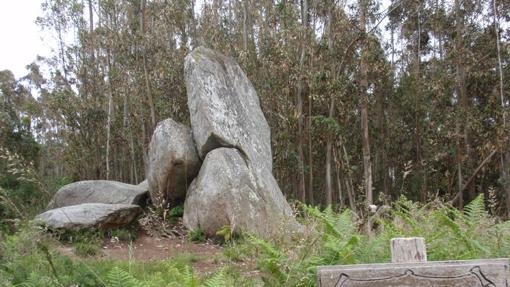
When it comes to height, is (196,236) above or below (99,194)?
below

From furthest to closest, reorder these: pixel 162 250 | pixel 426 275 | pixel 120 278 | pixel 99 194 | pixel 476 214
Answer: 1. pixel 99 194
2. pixel 162 250
3. pixel 476 214
4. pixel 120 278
5. pixel 426 275

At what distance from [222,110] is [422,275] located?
806cm

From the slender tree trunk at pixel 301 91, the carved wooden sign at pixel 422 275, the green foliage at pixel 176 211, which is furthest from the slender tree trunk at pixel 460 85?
the carved wooden sign at pixel 422 275

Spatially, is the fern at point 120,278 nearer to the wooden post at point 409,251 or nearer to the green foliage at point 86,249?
the wooden post at point 409,251

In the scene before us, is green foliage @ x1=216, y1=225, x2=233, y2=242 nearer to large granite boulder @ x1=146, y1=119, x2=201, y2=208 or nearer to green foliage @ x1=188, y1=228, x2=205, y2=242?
green foliage @ x1=188, y1=228, x2=205, y2=242

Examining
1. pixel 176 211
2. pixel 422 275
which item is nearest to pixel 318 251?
pixel 422 275

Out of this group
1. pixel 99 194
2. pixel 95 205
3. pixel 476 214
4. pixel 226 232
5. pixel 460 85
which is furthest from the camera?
pixel 460 85

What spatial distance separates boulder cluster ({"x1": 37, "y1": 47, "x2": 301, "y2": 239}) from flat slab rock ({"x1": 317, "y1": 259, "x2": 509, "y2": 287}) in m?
5.96

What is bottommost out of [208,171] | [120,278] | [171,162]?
[120,278]

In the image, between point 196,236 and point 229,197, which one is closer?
point 229,197

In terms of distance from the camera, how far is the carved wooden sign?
83.8 inches

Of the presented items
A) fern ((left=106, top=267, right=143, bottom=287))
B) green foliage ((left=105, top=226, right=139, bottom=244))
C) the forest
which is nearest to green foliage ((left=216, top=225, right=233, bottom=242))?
the forest

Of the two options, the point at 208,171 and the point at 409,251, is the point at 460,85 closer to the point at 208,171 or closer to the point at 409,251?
the point at 208,171

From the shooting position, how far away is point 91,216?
29.2ft
